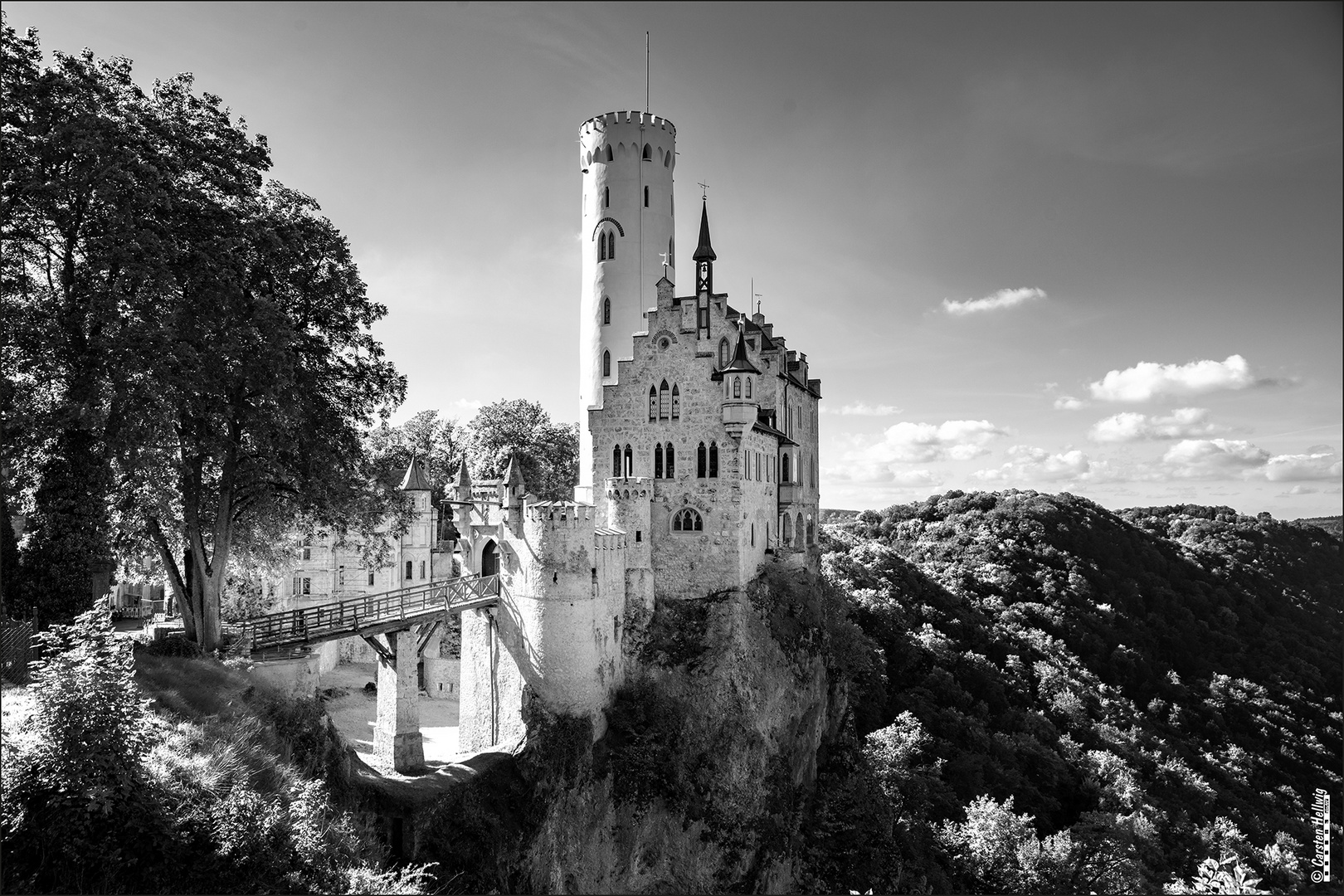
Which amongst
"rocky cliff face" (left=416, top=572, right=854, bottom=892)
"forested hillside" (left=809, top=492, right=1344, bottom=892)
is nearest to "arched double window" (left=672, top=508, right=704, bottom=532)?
"rocky cliff face" (left=416, top=572, right=854, bottom=892)

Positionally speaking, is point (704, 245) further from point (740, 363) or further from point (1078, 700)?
point (1078, 700)

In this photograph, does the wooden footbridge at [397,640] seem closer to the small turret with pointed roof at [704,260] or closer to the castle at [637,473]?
the castle at [637,473]

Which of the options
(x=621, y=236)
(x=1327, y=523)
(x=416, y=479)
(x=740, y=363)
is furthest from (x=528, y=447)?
(x=1327, y=523)

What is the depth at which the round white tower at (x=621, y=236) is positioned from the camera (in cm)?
3938

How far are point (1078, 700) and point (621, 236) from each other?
50.1m

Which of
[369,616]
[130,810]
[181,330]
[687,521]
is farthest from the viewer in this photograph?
[687,521]

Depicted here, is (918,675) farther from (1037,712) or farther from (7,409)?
(7,409)

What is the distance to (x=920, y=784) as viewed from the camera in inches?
1619

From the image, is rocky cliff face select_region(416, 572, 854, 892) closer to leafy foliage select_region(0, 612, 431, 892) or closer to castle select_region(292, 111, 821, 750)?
castle select_region(292, 111, 821, 750)

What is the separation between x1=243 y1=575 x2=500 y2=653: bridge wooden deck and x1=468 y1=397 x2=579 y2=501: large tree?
23462 millimetres

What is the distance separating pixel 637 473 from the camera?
3572 cm

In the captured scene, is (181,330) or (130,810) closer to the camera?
(130,810)

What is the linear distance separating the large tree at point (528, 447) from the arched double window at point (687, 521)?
74.2ft

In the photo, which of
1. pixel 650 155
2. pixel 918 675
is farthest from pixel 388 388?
pixel 918 675
